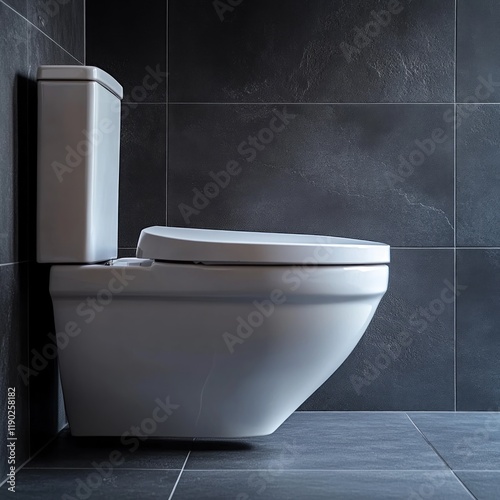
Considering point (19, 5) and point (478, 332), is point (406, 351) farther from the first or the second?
point (19, 5)

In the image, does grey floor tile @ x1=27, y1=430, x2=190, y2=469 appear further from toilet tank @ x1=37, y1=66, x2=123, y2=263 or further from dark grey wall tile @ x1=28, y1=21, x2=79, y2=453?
toilet tank @ x1=37, y1=66, x2=123, y2=263

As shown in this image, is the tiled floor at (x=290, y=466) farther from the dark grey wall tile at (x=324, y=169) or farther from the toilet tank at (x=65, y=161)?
the dark grey wall tile at (x=324, y=169)

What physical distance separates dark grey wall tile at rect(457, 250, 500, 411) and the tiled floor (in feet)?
0.52

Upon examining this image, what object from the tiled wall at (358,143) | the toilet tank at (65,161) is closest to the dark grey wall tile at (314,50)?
the tiled wall at (358,143)

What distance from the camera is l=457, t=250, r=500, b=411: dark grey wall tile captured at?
6.85 ft

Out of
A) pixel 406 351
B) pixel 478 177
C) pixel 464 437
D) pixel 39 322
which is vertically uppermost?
pixel 478 177

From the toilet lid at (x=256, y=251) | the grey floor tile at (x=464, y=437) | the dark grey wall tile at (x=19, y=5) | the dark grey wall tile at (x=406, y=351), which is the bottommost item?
the grey floor tile at (x=464, y=437)

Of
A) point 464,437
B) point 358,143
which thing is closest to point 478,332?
point 464,437

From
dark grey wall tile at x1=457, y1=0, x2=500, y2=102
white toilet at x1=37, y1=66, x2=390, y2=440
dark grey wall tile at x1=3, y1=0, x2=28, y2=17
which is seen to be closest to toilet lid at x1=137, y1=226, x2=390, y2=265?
white toilet at x1=37, y1=66, x2=390, y2=440

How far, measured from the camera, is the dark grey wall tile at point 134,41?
209 centimetres

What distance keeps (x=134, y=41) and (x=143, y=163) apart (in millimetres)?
322

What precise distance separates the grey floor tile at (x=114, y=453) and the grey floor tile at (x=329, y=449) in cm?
5

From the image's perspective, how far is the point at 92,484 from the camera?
1438 mm

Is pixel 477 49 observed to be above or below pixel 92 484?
above
